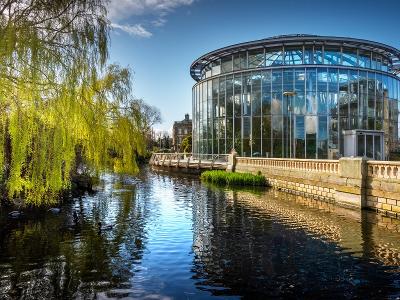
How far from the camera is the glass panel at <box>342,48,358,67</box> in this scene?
38125 millimetres

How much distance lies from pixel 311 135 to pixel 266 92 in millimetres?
6587

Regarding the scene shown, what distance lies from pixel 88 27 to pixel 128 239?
6.49 m

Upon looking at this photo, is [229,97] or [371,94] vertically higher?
[229,97]

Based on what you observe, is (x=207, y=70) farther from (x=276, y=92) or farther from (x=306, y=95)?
(x=306, y=95)

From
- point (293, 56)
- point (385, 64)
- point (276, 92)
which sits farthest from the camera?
point (385, 64)

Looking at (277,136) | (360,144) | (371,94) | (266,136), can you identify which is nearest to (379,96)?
(371,94)

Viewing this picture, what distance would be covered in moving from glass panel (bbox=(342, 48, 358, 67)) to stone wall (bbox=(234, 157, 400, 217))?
17.8 metres

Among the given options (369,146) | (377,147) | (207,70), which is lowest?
(377,147)

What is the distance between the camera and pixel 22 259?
9.45m

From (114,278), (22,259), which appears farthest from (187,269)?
(22,259)

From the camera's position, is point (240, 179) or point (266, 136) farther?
point (266, 136)

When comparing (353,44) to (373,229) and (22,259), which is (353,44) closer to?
(373,229)

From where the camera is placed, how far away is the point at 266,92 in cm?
3909

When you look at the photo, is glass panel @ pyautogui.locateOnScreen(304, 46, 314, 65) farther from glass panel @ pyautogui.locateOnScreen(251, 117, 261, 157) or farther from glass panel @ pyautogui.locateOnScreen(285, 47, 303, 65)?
glass panel @ pyautogui.locateOnScreen(251, 117, 261, 157)
